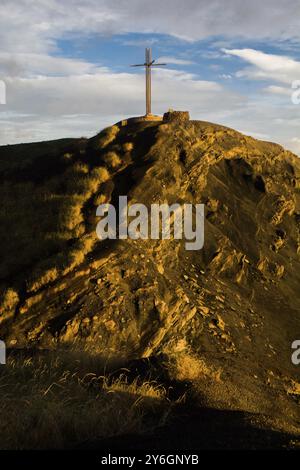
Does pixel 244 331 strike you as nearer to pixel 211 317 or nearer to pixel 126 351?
pixel 211 317

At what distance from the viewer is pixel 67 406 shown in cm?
629

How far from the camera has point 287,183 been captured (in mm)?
28969

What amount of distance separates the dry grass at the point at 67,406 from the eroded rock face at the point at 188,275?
2.38m

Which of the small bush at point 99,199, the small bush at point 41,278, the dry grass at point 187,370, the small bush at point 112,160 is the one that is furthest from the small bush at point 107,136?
the dry grass at point 187,370

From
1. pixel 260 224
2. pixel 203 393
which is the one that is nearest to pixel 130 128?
pixel 260 224

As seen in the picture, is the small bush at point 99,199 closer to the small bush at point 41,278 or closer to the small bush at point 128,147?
the small bush at point 128,147

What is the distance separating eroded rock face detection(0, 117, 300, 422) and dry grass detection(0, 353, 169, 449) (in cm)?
238

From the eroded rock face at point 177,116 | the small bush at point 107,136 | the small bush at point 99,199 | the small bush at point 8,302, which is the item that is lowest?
the small bush at point 8,302

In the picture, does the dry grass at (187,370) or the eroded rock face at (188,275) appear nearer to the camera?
the dry grass at (187,370)

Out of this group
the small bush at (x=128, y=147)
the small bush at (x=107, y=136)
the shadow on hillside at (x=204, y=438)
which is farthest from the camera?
the small bush at (x=107, y=136)

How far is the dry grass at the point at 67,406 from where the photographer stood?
5.43 meters

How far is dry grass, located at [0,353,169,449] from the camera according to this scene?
214 inches

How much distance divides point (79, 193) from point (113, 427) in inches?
507

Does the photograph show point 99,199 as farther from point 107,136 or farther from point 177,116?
point 177,116
